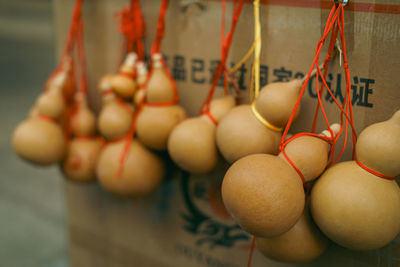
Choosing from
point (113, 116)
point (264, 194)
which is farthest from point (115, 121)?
point (264, 194)

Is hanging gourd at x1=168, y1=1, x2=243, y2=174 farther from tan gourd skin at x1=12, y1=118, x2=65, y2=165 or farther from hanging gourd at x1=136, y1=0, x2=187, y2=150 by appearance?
tan gourd skin at x1=12, y1=118, x2=65, y2=165

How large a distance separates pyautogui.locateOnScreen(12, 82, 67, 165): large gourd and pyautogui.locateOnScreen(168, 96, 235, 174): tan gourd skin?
0.26 metres

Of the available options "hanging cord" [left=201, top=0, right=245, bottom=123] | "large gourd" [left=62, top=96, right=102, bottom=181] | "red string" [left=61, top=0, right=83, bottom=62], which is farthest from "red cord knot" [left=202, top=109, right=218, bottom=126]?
"red string" [left=61, top=0, right=83, bottom=62]

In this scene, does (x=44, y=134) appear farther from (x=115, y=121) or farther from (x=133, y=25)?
(x=133, y=25)

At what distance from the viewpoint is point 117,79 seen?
0.73m

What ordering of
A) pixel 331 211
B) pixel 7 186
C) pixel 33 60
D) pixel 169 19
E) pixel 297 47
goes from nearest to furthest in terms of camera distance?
pixel 331 211
pixel 297 47
pixel 169 19
pixel 7 186
pixel 33 60

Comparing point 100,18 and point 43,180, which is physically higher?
point 100,18

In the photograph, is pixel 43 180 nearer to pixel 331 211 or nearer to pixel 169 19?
pixel 169 19

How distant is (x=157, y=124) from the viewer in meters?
0.66

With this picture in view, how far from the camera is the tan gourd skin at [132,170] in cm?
70

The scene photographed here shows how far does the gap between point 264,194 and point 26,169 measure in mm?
1573

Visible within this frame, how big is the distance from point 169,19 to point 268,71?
0.73 feet

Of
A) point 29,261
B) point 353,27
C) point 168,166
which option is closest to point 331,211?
point 353,27

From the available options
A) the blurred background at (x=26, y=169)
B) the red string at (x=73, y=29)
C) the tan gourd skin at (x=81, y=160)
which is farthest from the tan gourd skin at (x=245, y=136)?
the blurred background at (x=26, y=169)
